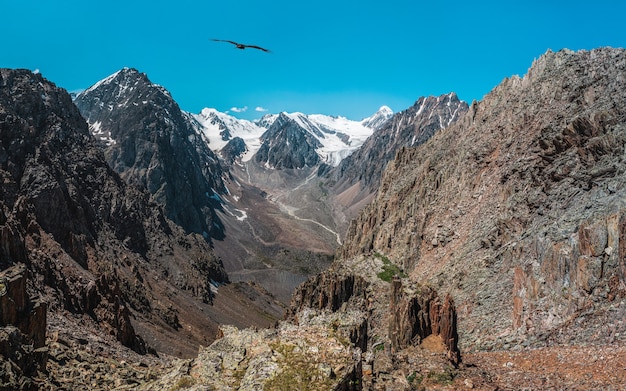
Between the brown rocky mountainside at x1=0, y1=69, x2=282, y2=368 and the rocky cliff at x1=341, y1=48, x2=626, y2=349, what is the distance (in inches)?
1413

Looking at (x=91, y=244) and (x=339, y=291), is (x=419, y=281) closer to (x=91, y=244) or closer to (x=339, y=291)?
(x=339, y=291)

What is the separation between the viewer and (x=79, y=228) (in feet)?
327

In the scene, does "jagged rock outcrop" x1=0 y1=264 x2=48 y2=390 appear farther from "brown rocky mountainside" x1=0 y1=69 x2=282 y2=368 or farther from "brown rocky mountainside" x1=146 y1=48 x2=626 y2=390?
"brown rocky mountainside" x1=0 y1=69 x2=282 y2=368

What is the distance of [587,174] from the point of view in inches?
1575

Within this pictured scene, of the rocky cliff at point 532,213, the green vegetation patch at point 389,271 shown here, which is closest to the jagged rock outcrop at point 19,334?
the rocky cliff at point 532,213

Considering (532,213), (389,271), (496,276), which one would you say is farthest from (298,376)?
(389,271)

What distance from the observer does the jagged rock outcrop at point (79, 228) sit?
59.4 metres

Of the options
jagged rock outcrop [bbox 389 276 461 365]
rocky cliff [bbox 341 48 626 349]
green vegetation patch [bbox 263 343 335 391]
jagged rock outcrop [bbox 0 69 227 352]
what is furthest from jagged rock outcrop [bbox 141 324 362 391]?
jagged rock outcrop [bbox 0 69 227 352]

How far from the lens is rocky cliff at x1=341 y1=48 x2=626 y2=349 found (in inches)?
1134

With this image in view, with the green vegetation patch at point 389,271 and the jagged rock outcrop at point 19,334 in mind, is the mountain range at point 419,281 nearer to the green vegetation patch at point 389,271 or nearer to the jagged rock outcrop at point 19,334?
the jagged rock outcrop at point 19,334

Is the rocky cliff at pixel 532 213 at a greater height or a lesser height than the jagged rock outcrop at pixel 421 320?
greater

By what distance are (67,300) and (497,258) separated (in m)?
48.1

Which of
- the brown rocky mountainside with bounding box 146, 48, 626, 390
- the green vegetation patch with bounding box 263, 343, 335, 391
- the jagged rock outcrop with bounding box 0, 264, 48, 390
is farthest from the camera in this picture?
the jagged rock outcrop with bounding box 0, 264, 48, 390

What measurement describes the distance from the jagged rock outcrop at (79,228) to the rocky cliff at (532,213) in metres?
39.8
